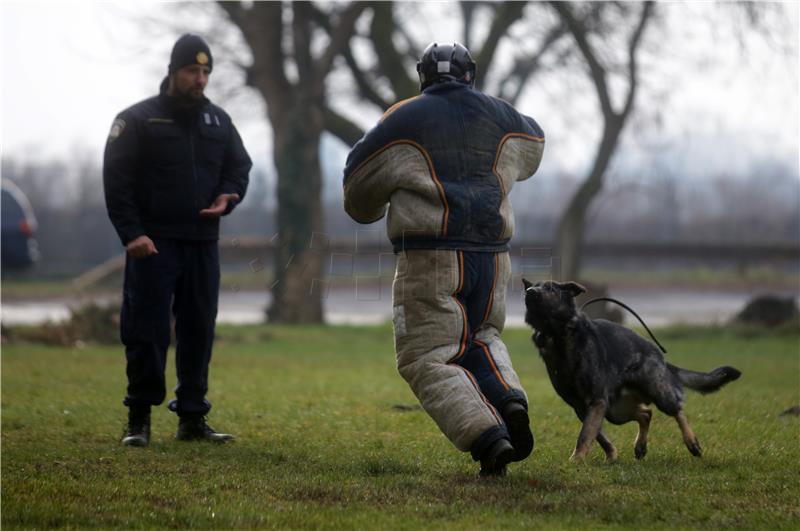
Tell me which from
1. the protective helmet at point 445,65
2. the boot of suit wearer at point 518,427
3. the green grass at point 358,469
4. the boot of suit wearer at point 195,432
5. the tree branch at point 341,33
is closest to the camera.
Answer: the green grass at point 358,469

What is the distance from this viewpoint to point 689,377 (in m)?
6.84

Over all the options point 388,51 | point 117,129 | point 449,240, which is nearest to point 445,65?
point 449,240

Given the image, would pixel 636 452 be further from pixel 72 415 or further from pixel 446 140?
pixel 72 415

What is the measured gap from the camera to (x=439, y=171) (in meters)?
5.73

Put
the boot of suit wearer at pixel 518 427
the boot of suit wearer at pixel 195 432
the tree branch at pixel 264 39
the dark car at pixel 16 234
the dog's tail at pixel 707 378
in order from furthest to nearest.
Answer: the tree branch at pixel 264 39 → the dark car at pixel 16 234 → the boot of suit wearer at pixel 195 432 → the dog's tail at pixel 707 378 → the boot of suit wearer at pixel 518 427

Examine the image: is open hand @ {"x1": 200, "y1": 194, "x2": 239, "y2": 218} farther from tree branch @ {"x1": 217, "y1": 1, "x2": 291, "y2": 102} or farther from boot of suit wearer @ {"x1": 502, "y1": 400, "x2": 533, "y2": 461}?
tree branch @ {"x1": 217, "y1": 1, "x2": 291, "y2": 102}

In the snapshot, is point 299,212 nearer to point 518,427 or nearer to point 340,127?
point 340,127

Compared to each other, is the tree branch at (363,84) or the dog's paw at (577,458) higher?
the tree branch at (363,84)

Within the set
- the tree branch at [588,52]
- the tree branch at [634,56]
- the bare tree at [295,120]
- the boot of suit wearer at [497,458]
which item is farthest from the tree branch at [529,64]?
the boot of suit wearer at [497,458]

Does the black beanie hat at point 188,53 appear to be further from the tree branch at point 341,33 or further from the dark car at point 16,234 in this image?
the tree branch at point 341,33

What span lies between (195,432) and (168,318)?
81 cm

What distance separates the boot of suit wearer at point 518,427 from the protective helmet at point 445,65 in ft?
5.70

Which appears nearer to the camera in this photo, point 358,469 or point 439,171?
point 439,171

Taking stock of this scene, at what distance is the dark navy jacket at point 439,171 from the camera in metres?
5.70
